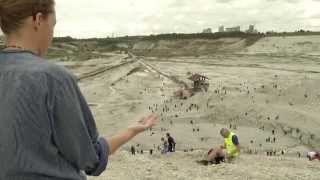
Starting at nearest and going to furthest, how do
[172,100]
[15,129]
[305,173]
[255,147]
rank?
[15,129] < [305,173] < [255,147] < [172,100]

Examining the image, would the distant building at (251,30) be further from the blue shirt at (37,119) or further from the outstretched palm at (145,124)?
the blue shirt at (37,119)

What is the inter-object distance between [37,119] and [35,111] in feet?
0.10

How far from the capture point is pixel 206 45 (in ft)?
229

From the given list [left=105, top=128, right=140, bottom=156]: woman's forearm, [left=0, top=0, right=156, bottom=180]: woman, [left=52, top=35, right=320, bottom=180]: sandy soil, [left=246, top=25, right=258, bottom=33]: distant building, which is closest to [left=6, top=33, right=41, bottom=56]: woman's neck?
[left=0, top=0, right=156, bottom=180]: woman

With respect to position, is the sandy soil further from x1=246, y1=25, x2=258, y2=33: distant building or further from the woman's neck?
x1=246, y1=25, x2=258, y2=33: distant building

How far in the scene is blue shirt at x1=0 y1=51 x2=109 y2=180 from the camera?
91.9 inches

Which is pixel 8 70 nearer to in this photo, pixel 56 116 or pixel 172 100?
pixel 56 116

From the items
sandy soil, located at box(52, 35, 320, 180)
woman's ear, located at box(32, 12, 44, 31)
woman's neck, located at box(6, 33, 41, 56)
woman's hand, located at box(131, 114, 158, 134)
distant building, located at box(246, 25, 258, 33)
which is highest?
woman's ear, located at box(32, 12, 44, 31)

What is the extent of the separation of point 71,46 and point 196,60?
27695 millimetres

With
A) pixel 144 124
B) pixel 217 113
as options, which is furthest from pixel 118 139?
pixel 217 113

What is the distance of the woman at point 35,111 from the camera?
2.33 meters

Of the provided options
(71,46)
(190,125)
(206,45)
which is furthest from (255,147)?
(71,46)

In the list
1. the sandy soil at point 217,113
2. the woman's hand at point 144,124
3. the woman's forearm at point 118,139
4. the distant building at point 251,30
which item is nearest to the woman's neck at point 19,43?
the woman's forearm at point 118,139

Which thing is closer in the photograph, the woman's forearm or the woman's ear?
the woman's ear
